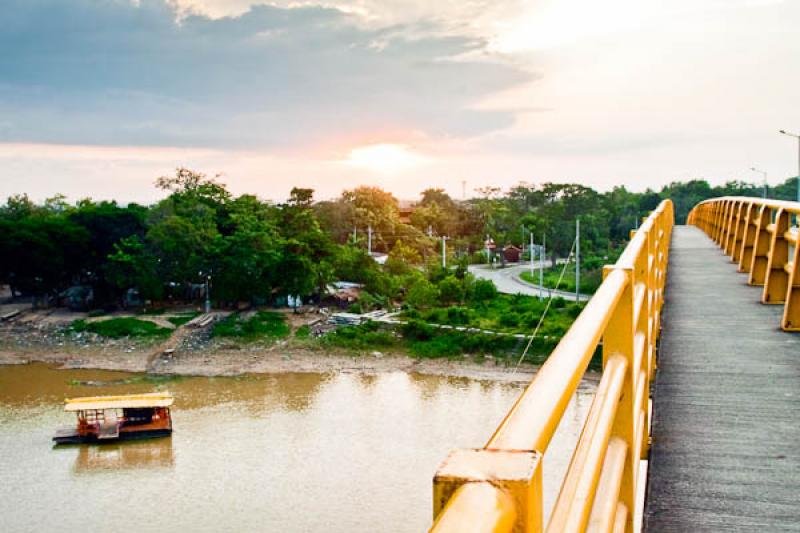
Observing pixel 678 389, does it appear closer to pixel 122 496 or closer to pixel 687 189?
pixel 122 496

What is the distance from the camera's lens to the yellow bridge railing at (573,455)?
1.73 feet

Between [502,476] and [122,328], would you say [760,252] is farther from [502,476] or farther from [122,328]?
[122,328]

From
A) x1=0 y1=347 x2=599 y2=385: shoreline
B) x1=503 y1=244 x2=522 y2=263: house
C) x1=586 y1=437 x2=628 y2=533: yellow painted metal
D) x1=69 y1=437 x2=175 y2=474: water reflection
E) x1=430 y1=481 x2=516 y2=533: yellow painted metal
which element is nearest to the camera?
x1=430 y1=481 x2=516 y2=533: yellow painted metal

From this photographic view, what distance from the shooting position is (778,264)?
4336 millimetres

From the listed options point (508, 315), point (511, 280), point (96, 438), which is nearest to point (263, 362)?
point (96, 438)

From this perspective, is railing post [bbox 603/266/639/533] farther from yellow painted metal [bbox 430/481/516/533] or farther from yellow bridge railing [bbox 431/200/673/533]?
yellow painted metal [bbox 430/481/516/533]

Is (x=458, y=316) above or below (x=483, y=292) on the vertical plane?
below

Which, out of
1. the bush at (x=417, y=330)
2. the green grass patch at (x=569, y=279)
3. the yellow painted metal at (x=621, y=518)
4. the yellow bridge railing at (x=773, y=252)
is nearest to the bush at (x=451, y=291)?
the green grass patch at (x=569, y=279)

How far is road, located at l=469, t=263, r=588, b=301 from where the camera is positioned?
2620cm

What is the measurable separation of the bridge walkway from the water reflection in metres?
11.5

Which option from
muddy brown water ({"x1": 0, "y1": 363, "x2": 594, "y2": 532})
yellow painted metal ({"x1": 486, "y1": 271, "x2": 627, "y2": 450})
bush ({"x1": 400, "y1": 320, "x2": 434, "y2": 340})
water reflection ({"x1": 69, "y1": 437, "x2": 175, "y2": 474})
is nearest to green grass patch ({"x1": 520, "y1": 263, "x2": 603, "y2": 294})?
bush ({"x1": 400, "y1": 320, "x2": 434, "y2": 340})

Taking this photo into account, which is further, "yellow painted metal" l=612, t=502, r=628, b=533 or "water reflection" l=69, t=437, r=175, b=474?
"water reflection" l=69, t=437, r=175, b=474

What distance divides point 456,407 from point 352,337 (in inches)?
259

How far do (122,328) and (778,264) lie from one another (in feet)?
71.6
